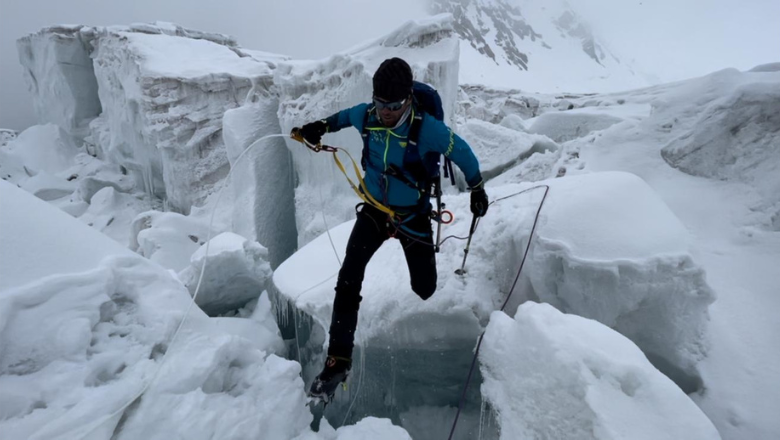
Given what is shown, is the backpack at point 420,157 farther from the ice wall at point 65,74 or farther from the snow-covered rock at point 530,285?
the ice wall at point 65,74

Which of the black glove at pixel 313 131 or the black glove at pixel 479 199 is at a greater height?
the black glove at pixel 313 131

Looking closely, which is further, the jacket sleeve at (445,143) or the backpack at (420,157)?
the backpack at (420,157)

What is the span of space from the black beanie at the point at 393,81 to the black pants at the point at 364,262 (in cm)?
86

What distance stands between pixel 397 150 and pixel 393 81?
462mm

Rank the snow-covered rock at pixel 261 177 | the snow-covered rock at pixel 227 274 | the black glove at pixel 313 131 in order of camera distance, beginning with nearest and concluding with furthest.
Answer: the black glove at pixel 313 131 < the snow-covered rock at pixel 227 274 < the snow-covered rock at pixel 261 177

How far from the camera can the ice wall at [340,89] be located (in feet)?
20.3

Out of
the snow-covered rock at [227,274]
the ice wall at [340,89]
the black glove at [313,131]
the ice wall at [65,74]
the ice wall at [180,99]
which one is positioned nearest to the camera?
the black glove at [313,131]

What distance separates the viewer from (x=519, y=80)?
53719 millimetres

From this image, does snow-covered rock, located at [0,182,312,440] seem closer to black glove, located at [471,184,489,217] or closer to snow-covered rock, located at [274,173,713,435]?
snow-covered rock, located at [274,173,713,435]

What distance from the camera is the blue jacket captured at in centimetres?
225

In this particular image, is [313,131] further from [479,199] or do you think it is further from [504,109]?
[504,109]

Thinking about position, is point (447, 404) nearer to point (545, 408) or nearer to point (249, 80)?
point (545, 408)

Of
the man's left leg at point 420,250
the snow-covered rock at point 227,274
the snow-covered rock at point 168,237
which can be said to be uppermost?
the man's left leg at point 420,250

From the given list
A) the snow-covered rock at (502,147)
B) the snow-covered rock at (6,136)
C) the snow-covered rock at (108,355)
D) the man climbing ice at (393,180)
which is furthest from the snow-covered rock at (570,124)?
the snow-covered rock at (6,136)
